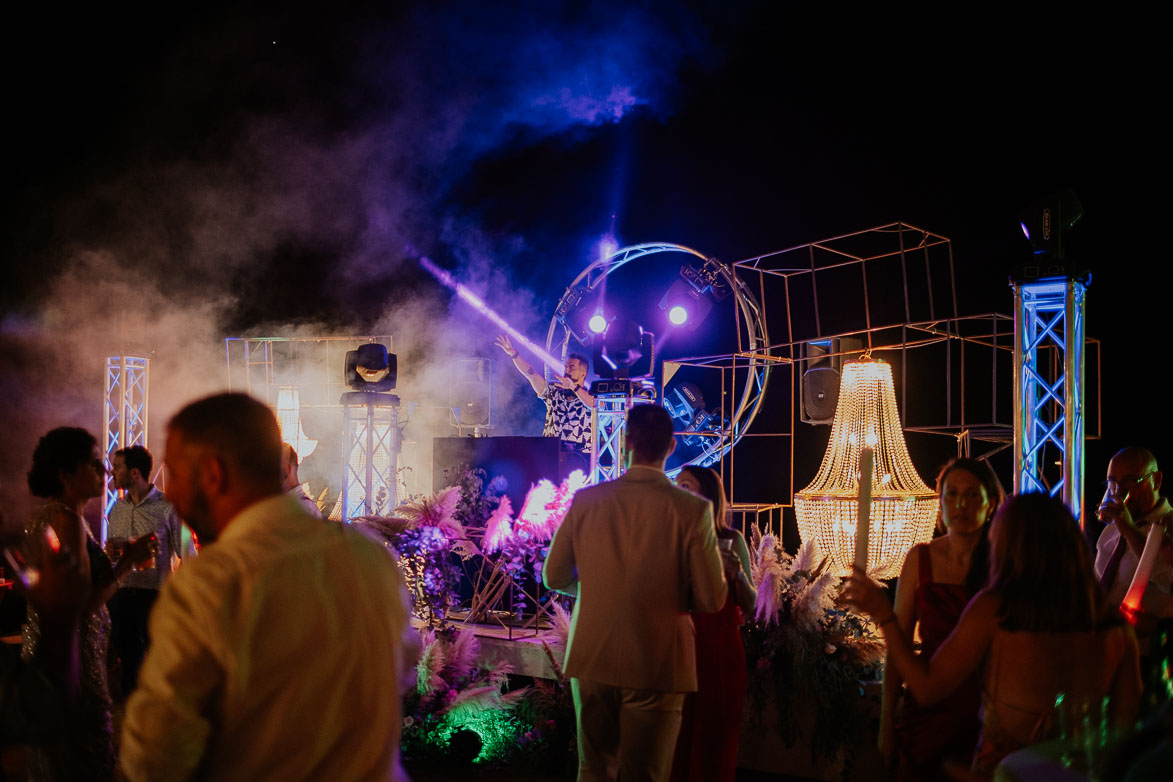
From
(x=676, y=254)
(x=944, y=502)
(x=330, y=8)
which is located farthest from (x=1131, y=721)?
(x=330, y=8)

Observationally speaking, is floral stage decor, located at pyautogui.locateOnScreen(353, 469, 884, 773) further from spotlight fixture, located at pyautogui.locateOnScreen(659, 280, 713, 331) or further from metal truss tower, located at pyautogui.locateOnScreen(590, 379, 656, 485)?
spotlight fixture, located at pyautogui.locateOnScreen(659, 280, 713, 331)

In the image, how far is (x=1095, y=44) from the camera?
6625 mm

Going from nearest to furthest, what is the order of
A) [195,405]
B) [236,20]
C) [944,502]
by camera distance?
1. [195,405]
2. [944,502]
3. [236,20]

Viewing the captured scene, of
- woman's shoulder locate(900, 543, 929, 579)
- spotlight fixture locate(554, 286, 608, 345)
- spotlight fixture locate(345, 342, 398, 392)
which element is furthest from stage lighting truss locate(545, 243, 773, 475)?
woman's shoulder locate(900, 543, 929, 579)

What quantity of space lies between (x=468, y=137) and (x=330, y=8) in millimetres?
2143

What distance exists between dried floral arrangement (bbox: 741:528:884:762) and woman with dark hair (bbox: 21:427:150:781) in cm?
287

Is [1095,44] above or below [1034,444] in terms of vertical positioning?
above

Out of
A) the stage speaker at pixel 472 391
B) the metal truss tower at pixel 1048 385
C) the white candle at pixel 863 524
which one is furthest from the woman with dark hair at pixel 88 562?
the stage speaker at pixel 472 391

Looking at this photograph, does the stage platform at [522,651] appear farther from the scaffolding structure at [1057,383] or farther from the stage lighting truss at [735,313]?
the stage lighting truss at [735,313]

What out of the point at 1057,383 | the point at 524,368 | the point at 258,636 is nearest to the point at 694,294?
the point at 524,368

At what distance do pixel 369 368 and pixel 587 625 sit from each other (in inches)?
242

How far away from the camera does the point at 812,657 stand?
15.4ft

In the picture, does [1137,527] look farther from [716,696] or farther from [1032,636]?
[1032,636]

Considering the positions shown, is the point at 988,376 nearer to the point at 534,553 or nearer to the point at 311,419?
the point at 534,553
